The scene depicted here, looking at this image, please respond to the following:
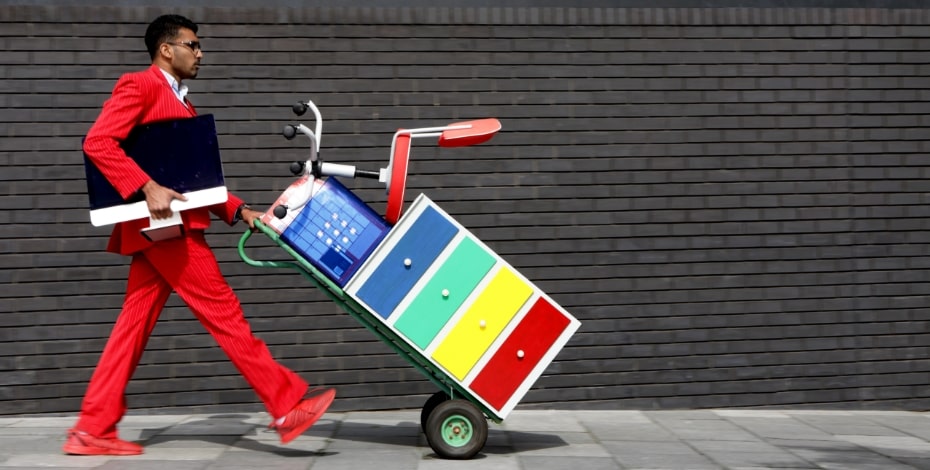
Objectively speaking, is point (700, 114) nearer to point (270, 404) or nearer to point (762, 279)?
point (762, 279)

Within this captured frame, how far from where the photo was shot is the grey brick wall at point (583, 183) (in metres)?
7.11

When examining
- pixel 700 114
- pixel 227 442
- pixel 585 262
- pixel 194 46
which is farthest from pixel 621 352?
pixel 194 46

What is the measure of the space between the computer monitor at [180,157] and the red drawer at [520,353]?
1.49 metres

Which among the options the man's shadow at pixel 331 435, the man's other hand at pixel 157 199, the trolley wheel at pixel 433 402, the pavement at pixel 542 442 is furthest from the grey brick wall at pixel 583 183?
the man's other hand at pixel 157 199

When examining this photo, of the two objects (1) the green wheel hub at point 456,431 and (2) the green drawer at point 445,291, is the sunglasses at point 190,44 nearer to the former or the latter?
(2) the green drawer at point 445,291

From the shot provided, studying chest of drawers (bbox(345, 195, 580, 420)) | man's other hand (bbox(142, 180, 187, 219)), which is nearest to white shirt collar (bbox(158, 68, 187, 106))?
man's other hand (bbox(142, 180, 187, 219))

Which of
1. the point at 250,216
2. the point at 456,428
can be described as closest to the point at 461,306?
the point at 456,428

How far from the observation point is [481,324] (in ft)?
18.0

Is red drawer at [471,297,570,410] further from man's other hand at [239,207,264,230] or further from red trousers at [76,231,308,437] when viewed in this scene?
man's other hand at [239,207,264,230]

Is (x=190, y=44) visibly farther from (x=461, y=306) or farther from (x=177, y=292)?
(x=461, y=306)

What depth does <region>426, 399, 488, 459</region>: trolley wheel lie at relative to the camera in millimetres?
5535

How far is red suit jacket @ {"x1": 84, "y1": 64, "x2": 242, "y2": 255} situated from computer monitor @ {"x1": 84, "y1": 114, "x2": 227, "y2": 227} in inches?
3.3

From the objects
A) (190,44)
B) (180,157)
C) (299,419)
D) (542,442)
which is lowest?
(542,442)

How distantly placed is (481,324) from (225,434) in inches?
69.9
